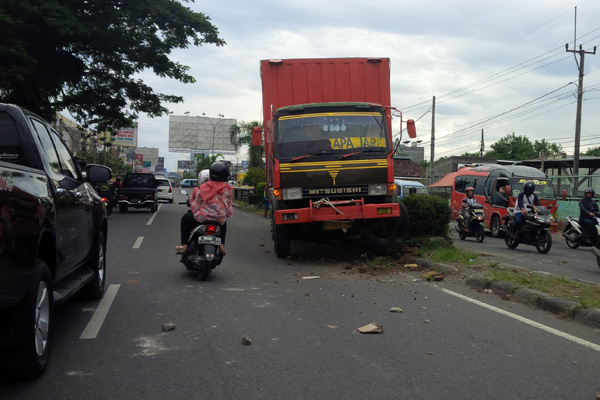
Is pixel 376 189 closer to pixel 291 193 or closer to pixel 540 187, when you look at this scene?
pixel 291 193

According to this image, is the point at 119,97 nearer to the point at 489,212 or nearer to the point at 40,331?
the point at 489,212

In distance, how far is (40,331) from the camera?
167 inches

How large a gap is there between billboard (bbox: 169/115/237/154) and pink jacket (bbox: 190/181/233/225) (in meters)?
51.0

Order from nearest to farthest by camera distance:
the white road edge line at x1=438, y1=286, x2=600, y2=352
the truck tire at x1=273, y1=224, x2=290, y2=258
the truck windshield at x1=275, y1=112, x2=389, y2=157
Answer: the white road edge line at x1=438, y1=286, x2=600, y2=352 → the truck windshield at x1=275, y1=112, x2=389, y2=157 → the truck tire at x1=273, y1=224, x2=290, y2=258

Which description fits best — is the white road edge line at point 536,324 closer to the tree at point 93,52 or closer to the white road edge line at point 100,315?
the white road edge line at point 100,315

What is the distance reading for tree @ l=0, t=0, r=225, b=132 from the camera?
18969 millimetres

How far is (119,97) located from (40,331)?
79.0 ft

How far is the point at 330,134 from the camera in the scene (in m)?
10.6

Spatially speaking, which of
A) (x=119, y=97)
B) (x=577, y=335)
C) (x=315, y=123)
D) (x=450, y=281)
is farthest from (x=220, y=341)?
(x=119, y=97)

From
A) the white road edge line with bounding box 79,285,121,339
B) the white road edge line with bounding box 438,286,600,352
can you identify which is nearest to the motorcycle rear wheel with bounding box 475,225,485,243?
the white road edge line with bounding box 438,286,600,352

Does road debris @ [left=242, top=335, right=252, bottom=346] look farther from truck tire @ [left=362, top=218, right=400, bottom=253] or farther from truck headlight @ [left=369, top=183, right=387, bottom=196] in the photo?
truck tire @ [left=362, top=218, right=400, bottom=253]

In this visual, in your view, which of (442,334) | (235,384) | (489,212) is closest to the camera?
(235,384)

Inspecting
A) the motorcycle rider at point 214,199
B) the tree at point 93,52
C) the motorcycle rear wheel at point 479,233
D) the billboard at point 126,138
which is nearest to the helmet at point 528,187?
the motorcycle rear wheel at point 479,233

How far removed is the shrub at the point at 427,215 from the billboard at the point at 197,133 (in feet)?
160
